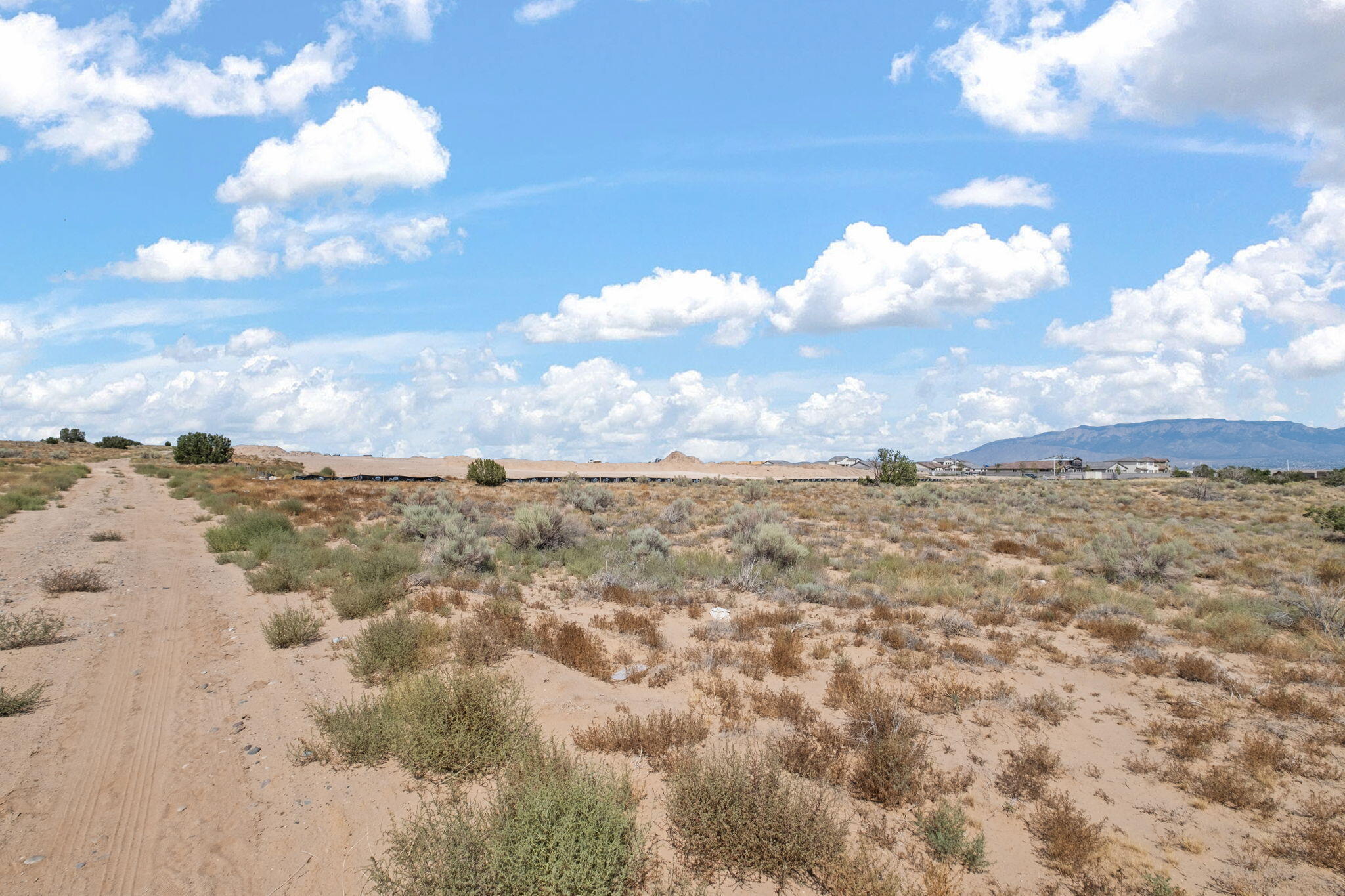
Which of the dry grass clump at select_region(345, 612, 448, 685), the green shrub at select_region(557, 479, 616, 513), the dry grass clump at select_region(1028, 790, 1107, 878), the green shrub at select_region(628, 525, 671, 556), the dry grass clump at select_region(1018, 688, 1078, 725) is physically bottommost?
the dry grass clump at select_region(1028, 790, 1107, 878)

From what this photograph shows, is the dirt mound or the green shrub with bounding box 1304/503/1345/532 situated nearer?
the green shrub with bounding box 1304/503/1345/532

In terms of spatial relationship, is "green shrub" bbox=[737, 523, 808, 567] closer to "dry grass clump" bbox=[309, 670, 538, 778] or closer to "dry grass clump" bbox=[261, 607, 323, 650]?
"dry grass clump" bbox=[261, 607, 323, 650]

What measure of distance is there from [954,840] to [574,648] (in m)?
5.46

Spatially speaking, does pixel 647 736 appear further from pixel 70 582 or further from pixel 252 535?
pixel 252 535

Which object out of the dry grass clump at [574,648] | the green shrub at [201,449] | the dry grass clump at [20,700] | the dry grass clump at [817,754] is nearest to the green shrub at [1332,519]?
the dry grass clump at [817,754]

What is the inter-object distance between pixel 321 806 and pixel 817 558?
43.8 ft

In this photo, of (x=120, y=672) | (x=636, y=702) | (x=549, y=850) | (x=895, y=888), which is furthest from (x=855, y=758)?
(x=120, y=672)

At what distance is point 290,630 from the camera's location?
1000cm

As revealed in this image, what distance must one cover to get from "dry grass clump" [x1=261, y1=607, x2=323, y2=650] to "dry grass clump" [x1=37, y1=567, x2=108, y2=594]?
5412 millimetres

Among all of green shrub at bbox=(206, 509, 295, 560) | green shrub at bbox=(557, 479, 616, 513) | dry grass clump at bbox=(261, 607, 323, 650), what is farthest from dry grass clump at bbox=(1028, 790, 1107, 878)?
green shrub at bbox=(557, 479, 616, 513)

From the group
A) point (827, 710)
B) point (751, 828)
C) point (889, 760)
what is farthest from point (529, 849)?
point (827, 710)

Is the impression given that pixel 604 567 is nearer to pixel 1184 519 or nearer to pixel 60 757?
pixel 60 757

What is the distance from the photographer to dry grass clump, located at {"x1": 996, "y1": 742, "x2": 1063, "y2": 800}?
6188 millimetres

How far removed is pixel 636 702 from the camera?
7910 millimetres
